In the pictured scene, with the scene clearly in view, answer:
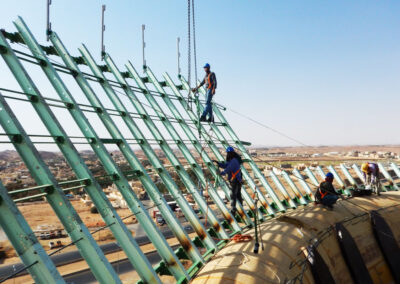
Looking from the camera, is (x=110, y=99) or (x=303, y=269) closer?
(x=303, y=269)

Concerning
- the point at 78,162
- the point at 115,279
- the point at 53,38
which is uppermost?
the point at 53,38

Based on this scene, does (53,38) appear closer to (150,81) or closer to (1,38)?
(1,38)

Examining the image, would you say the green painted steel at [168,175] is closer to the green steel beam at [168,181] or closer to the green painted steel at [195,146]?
the green steel beam at [168,181]

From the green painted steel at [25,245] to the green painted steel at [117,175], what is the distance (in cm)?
240

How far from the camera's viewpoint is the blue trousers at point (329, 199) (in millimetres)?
10938

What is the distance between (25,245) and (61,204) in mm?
919

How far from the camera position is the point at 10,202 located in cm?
358

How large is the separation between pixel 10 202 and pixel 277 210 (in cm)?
1060

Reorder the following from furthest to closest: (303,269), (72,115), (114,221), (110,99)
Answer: (110,99) < (303,269) < (72,115) < (114,221)

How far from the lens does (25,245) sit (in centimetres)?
357

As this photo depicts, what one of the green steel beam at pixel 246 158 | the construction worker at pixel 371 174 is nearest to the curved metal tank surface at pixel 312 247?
the construction worker at pixel 371 174

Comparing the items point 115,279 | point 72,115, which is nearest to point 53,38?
point 72,115

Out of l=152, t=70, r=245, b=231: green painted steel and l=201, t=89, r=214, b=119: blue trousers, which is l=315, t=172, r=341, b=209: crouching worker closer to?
l=152, t=70, r=245, b=231: green painted steel

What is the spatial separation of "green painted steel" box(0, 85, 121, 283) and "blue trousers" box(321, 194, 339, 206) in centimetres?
901
